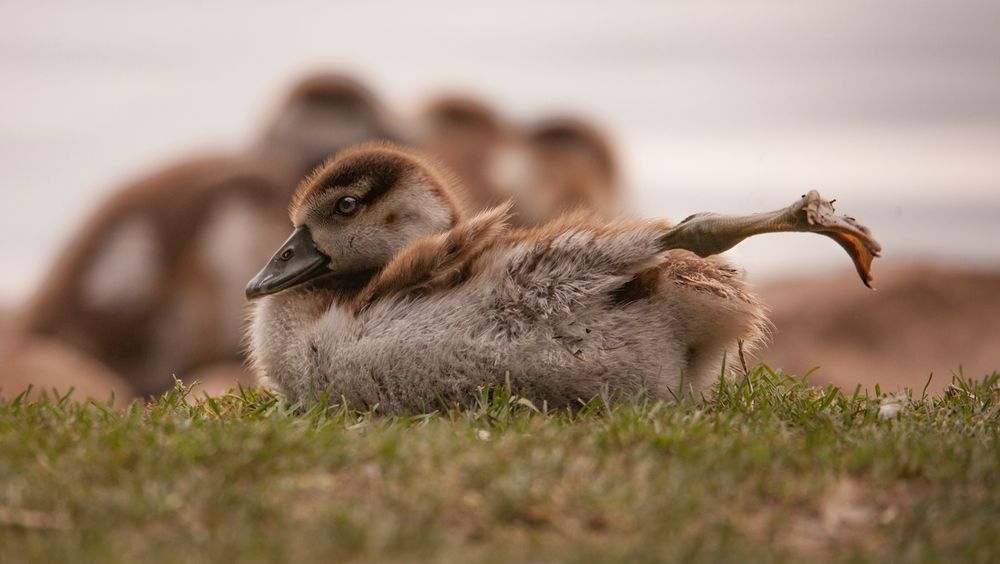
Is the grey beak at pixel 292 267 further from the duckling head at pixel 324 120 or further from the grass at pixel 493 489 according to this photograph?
the duckling head at pixel 324 120

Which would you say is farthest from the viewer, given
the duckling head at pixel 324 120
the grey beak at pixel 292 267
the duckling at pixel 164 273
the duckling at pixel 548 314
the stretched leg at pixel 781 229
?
the duckling head at pixel 324 120

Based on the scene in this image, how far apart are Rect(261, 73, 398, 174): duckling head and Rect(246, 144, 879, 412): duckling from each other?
10.3 meters

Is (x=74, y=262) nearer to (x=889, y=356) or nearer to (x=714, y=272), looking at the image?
(x=889, y=356)

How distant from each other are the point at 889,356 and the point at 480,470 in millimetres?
9929

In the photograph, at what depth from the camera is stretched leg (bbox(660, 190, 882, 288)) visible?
3.94m

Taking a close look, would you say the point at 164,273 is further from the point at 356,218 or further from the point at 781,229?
the point at 781,229

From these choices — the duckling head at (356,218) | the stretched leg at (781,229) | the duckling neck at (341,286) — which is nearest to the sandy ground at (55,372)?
the duckling neck at (341,286)

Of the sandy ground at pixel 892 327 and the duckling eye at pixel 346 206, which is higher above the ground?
the duckling eye at pixel 346 206

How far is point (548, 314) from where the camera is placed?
165 inches

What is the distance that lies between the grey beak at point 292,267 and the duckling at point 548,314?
271 millimetres

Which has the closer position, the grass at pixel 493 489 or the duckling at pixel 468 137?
the grass at pixel 493 489

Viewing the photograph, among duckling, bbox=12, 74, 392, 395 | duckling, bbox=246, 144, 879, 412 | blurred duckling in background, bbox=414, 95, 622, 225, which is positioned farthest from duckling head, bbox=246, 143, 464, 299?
blurred duckling in background, bbox=414, 95, 622, 225

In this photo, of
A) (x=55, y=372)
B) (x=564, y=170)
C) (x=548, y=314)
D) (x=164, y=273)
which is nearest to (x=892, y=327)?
(x=564, y=170)

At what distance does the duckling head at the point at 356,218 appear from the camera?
476cm
